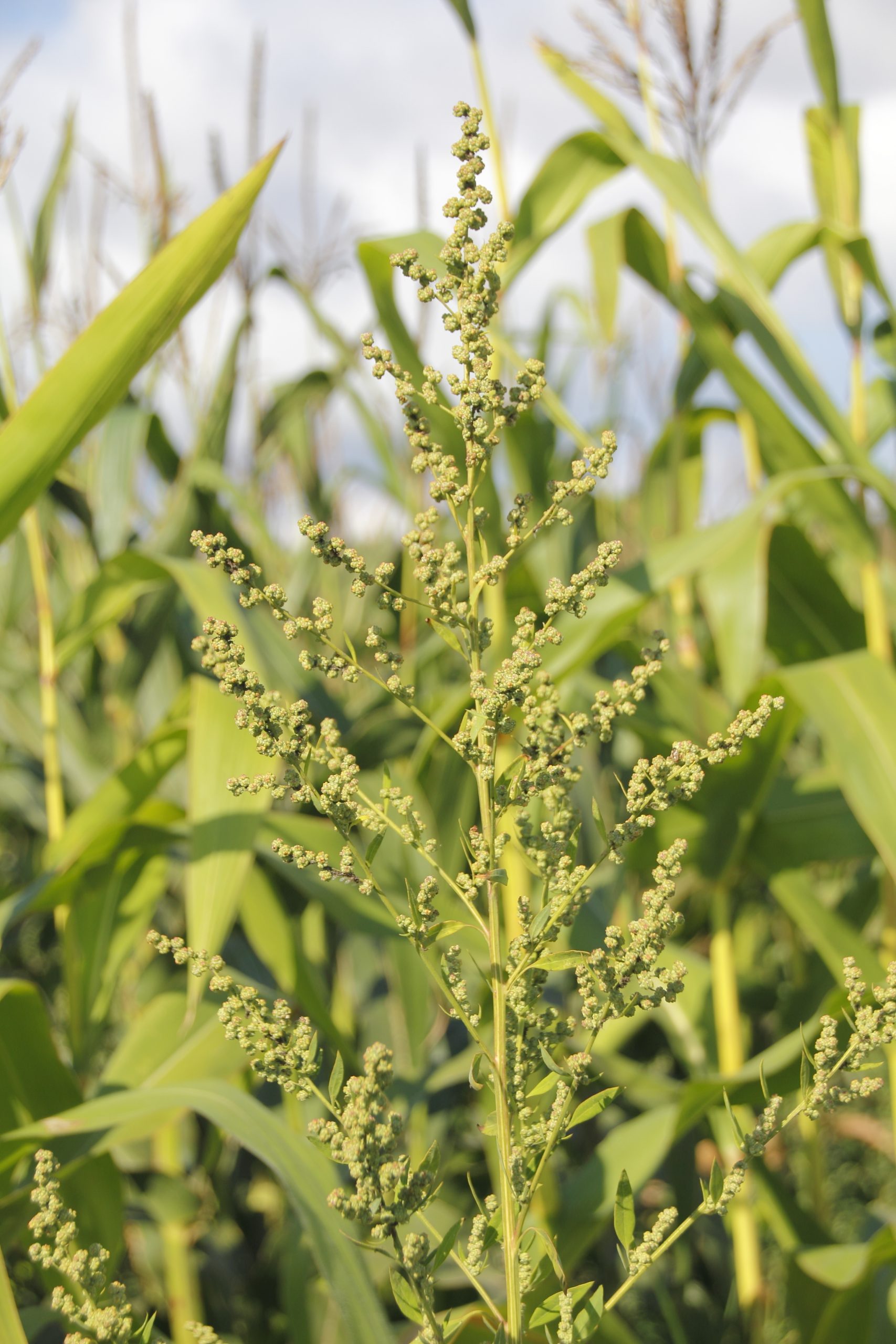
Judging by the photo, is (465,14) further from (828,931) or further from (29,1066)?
(29,1066)

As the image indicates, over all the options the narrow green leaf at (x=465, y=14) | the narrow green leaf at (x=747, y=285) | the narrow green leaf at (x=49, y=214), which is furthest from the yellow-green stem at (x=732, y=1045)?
the narrow green leaf at (x=49, y=214)

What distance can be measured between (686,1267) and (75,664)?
187cm

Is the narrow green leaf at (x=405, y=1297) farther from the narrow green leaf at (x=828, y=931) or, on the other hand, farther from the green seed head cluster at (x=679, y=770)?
the narrow green leaf at (x=828, y=931)

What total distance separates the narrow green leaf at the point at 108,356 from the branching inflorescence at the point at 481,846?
1.42 feet

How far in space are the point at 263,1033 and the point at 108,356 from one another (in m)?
0.66

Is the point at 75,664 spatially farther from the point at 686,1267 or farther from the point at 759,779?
the point at 686,1267

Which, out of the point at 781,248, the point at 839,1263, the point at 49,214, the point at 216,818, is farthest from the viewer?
the point at 49,214

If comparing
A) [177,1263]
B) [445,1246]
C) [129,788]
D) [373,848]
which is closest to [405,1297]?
[445,1246]

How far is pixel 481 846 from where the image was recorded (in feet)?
2.03

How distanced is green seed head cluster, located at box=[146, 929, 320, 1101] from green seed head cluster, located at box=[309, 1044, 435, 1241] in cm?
3

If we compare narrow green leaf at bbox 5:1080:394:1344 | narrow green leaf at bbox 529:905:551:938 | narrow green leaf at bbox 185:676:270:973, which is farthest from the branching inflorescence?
narrow green leaf at bbox 185:676:270:973

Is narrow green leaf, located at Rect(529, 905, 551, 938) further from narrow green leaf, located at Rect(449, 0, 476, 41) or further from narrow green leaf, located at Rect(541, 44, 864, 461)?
narrow green leaf, located at Rect(449, 0, 476, 41)

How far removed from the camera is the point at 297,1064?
2.05 feet

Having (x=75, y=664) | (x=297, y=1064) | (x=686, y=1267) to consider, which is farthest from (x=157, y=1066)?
(x=686, y=1267)
